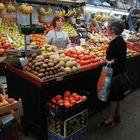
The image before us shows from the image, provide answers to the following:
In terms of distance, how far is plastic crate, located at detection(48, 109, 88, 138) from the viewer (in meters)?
3.22

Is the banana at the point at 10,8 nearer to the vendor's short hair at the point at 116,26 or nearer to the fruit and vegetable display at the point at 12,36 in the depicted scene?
the fruit and vegetable display at the point at 12,36

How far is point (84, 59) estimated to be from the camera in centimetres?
425

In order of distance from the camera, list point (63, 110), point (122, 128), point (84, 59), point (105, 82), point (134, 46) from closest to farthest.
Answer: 1. point (63, 110)
2. point (105, 82)
3. point (122, 128)
4. point (84, 59)
5. point (134, 46)

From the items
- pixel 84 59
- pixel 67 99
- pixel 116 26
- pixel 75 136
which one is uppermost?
pixel 116 26

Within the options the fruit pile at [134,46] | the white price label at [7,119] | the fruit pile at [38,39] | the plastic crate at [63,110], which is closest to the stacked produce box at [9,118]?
the white price label at [7,119]

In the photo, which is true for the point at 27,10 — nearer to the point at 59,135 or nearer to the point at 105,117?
the point at 105,117

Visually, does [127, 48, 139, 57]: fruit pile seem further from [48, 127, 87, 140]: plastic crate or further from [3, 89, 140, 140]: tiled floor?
[48, 127, 87, 140]: plastic crate

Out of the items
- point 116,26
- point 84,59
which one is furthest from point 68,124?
point 116,26

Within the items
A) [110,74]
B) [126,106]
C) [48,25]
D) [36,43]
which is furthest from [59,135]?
[48,25]

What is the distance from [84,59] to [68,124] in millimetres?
1353

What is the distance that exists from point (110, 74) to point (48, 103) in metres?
1.06

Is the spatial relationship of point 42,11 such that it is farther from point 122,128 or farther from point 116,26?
→ point 122,128

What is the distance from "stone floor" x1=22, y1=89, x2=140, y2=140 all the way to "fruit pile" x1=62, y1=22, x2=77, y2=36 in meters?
2.52

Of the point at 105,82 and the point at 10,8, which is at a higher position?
the point at 10,8
